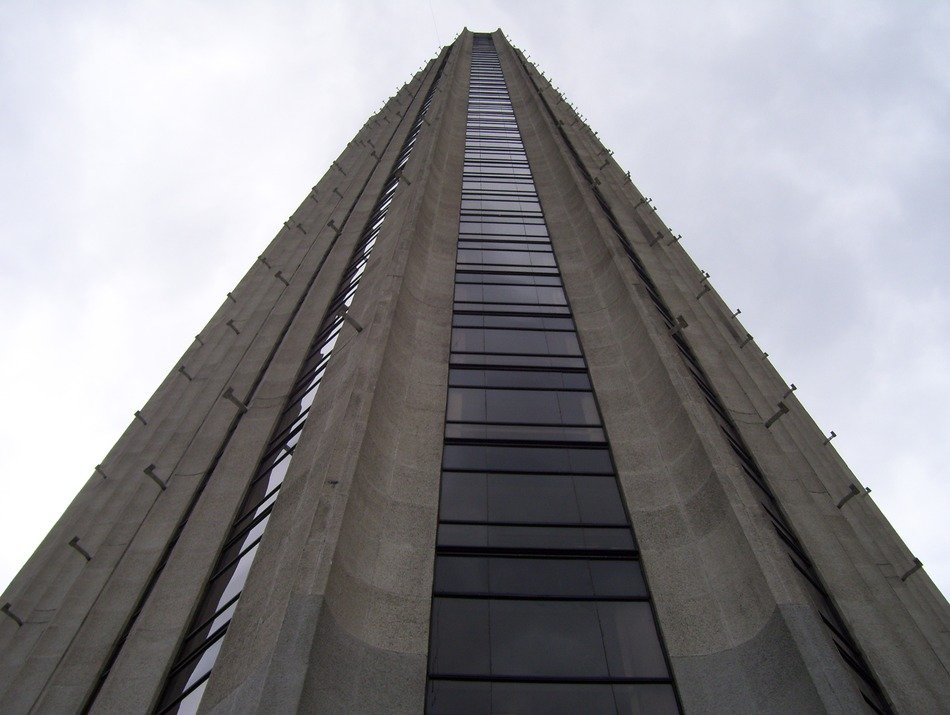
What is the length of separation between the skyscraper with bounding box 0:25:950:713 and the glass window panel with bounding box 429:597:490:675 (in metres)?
0.04

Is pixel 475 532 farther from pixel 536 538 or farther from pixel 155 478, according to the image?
pixel 155 478

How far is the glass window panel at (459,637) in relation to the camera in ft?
36.4

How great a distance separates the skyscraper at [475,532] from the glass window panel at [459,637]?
0.04m

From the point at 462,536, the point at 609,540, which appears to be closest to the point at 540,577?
the point at 462,536

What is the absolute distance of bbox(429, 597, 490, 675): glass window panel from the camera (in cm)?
1111

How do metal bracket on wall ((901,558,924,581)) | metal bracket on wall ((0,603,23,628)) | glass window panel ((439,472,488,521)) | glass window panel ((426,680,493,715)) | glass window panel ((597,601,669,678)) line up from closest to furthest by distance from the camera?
glass window panel ((426,680,493,715)) → glass window panel ((597,601,669,678)) → glass window panel ((439,472,488,521)) → metal bracket on wall ((0,603,23,628)) → metal bracket on wall ((901,558,924,581))

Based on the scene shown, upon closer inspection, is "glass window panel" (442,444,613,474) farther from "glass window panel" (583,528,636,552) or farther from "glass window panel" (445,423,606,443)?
"glass window panel" (583,528,636,552)

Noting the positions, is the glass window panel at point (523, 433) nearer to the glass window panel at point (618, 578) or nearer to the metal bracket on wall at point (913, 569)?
the glass window panel at point (618, 578)

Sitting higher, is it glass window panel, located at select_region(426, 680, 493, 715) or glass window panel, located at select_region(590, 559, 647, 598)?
glass window panel, located at select_region(590, 559, 647, 598)

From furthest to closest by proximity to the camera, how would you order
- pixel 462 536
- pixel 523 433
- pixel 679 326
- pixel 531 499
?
pixel 679 326 < pixel 523 433 < pixel 531 499 < pixel 462 536

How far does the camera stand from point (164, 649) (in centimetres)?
1306


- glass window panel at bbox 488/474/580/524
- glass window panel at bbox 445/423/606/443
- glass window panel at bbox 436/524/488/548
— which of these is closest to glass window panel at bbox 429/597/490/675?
glass window panel at bbox 436/524/488/548

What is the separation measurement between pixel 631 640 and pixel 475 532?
3.34 metres

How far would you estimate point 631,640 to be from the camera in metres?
11.9
